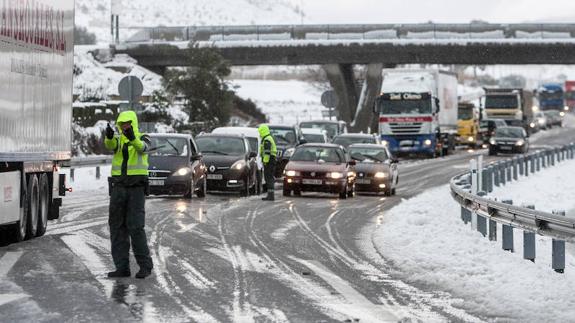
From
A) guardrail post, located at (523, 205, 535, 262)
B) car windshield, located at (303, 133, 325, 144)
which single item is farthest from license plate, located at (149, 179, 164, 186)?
car windshield, located at (303, 133, 325, 144)

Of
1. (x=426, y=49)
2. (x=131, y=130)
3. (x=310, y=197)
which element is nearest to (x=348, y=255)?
(x=131, y=130)

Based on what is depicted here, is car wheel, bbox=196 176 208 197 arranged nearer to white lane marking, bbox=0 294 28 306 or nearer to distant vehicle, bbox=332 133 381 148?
distant vehicle, bbox=332 133 381 148

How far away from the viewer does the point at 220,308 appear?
11469 mm

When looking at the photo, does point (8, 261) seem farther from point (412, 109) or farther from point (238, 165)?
point (412, 109)

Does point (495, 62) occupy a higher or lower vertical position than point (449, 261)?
higher

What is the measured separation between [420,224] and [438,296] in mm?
9934

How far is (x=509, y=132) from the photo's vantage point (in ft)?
219

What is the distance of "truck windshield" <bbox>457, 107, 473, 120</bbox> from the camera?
7781 cm

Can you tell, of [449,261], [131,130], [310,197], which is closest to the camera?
[131,130]

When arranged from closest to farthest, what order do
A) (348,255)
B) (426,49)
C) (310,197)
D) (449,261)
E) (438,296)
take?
(438,296), (449,261), (348,255), (310,197), (426,49)

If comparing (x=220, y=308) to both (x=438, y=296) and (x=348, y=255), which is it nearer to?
(x=438, y=296)

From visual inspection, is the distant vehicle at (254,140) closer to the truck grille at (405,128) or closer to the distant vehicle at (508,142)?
the truck grille at (405,128)

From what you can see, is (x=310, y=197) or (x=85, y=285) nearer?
(x=85, y=285)

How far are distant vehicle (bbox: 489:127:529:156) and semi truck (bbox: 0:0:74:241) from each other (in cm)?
4773
